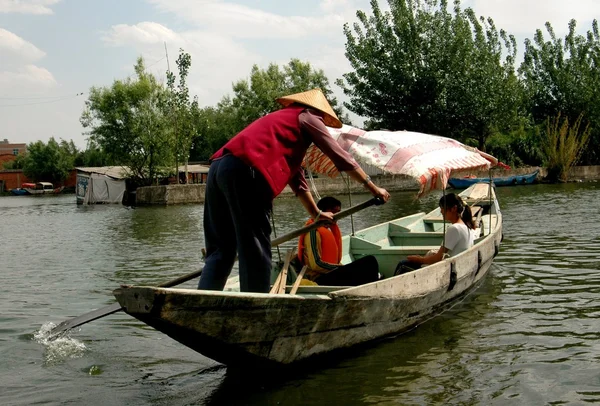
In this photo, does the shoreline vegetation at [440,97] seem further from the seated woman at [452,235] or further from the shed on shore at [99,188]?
the seated woman at [452,235]

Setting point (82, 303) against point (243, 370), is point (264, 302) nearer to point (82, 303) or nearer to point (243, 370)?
point (243, 370)

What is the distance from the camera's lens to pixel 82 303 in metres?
9.73

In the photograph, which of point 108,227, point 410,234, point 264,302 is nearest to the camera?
point 264,302

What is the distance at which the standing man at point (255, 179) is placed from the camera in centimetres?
526

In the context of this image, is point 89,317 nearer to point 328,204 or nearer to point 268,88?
point 328,204

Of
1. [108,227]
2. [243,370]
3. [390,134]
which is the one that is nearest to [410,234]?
[390,134]

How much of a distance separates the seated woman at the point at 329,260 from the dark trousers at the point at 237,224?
4.85ft

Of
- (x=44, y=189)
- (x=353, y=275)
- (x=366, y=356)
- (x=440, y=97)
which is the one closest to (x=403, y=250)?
(x=353, y=275)

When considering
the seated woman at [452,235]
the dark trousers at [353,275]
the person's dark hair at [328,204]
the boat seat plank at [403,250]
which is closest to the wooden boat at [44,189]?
the boat seat plank at [403,250]

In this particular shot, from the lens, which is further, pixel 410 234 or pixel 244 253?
pixel 410 234

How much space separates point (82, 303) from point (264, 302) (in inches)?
214

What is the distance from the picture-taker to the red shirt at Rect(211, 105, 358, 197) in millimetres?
5238

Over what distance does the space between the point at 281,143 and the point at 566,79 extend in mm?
52325

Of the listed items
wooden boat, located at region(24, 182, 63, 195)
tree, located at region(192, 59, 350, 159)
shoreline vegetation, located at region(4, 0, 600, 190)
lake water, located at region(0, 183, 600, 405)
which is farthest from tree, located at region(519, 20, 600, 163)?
wooden boat, located at region(24, 182, 63, 195)
